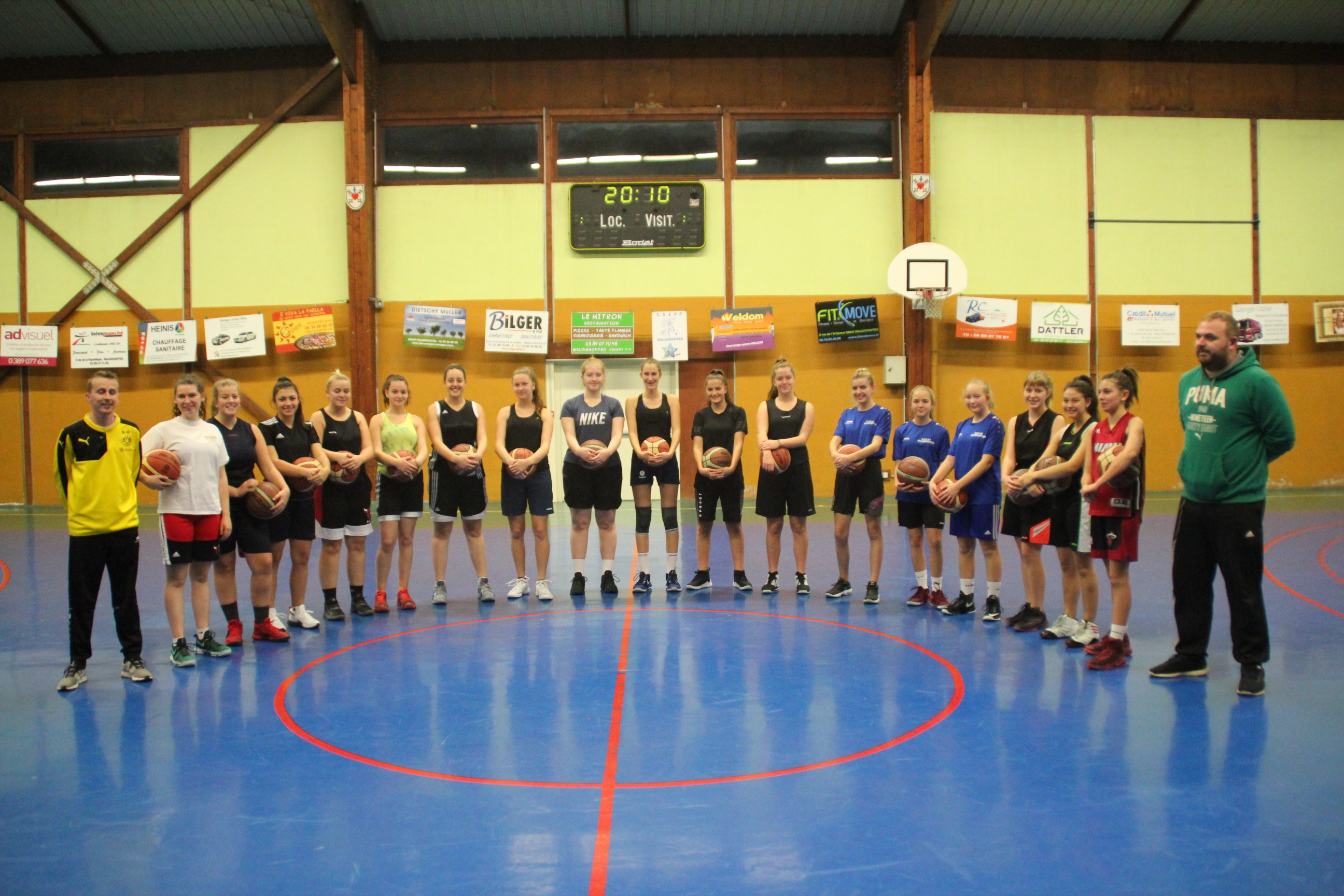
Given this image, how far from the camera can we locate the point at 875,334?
13.4m

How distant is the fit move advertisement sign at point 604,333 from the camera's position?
1339 centimetres

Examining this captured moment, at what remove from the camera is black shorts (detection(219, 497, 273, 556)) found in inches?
207

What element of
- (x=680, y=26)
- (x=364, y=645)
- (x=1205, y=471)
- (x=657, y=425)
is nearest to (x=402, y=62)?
(x=680, y=26)

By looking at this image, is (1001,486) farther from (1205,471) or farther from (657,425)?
(657,425)

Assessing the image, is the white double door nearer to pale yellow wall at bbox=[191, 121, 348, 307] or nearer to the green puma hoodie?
pale yellow wall at bbox=[191, 121, 348, 307]

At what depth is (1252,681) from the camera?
13.8 ft

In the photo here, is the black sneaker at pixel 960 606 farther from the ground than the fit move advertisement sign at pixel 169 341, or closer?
closer

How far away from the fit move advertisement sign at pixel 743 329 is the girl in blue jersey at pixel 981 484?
7481mm

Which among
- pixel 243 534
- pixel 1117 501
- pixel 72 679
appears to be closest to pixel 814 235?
pixel 1117 501

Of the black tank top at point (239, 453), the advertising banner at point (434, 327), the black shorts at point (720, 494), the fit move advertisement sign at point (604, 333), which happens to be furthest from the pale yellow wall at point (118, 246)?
the black shorts at point (720, 494)

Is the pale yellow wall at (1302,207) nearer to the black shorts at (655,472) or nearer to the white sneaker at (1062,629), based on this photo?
the white sneaker at (1062,629)

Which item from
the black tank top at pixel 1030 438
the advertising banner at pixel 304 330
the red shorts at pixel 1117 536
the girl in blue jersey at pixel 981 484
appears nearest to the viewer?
the red shorts at pixel 1117 536

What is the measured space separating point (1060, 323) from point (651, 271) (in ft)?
20.7

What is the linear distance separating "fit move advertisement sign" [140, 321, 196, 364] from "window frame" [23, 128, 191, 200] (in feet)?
6.72
